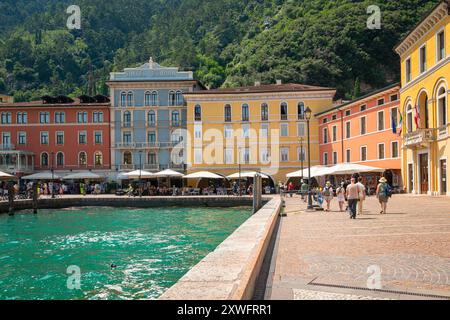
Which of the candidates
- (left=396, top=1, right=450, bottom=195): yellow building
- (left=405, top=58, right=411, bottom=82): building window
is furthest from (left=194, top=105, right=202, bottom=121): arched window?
(left=405, top=58, right=411, bottom=82): building window

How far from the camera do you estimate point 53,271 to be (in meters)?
13.3

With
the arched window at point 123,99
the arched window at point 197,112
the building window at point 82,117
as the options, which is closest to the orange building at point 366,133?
the arched window at point 197,112

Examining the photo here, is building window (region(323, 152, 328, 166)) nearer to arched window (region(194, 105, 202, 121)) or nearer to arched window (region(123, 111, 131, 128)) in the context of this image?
arched window (region(194, 105, 202, 121))

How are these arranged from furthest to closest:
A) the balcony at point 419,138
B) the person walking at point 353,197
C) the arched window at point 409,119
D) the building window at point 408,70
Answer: the building window at point 408,70, the arched window at point 409,119, the balcony at point 419,138, the person walking at point 353,197

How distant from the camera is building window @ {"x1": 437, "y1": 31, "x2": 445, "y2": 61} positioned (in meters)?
30.0

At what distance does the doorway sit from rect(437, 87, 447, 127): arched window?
3.62m

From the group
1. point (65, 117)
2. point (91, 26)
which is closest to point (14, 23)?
point (91, 26)

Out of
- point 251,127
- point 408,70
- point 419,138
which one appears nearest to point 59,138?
point 251,127

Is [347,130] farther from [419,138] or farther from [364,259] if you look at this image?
[364,259]

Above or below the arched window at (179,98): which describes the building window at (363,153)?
below

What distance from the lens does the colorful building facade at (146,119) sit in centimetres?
5728

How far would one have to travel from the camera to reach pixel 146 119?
5759 centimetres

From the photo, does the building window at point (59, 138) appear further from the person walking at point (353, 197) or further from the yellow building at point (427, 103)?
the person walking at point (353, 197)

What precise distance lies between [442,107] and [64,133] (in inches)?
1663
